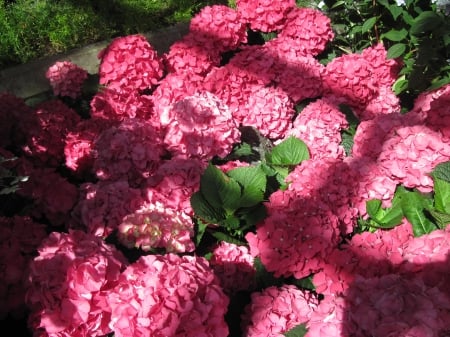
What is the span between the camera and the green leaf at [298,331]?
159cm

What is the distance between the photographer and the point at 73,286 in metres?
1.44

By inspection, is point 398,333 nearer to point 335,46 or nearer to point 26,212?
point 26,212

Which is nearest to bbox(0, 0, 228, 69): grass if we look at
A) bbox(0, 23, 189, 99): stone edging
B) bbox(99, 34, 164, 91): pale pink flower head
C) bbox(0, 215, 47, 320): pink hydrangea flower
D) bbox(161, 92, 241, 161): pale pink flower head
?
bbox(0, 23, 189, 99): stone edging

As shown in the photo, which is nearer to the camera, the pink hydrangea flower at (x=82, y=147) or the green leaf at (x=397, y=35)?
the pink hydrangea flower at (x=82, y=147)

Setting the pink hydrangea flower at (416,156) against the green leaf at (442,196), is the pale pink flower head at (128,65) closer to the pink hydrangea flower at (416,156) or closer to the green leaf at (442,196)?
the pink hydrangea flower at (416,156)

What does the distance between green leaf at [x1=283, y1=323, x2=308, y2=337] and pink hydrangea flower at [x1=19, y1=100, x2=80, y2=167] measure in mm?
1606

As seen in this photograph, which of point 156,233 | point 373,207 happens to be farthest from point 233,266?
point 373,207

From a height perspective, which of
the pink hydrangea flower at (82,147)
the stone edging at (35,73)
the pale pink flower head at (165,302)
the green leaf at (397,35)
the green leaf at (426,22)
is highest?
the green leaf at (426,22)

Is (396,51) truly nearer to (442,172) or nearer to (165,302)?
(442,172)

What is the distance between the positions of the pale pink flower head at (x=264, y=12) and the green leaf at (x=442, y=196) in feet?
6.42

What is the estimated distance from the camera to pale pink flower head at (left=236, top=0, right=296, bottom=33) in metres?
3.42

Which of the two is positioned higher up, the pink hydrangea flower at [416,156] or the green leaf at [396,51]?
the pink hydrangea flower at [416,156]

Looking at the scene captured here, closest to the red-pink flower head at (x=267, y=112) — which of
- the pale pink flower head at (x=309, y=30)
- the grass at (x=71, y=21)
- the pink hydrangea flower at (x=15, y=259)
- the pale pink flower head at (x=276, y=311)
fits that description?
the pale pink flower head at (x=309, y=30)

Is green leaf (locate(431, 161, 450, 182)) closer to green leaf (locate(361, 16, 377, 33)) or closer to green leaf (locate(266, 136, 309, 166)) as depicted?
green leaf (locate(266, 136, 309, 166))
